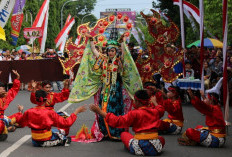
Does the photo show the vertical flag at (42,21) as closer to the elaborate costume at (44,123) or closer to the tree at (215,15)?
the tree at (215,15)

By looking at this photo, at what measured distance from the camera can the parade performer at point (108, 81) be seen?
9.65 meters

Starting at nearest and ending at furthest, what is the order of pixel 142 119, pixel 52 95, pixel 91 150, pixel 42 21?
1. pixel 142 119
2. pixel 91 150
3. pixel 52 95
4. pixel 42 21

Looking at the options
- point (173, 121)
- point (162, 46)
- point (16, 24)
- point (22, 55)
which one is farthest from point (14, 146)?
point (16, 24)

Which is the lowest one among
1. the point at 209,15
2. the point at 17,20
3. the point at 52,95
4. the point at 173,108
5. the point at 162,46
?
the point at 173,108

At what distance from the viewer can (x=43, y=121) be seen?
8453 millimetres

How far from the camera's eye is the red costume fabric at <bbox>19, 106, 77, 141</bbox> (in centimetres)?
846

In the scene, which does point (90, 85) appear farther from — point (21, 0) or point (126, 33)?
point (21, 0)

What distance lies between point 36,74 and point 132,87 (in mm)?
4295

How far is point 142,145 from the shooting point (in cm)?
802

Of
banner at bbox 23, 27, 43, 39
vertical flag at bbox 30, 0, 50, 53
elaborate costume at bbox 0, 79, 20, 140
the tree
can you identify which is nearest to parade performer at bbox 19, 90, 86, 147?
elaborate costume at bbox 0, 79, 20, 140

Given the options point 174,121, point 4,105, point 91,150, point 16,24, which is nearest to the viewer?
point 91,150

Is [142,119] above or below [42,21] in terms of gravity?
below

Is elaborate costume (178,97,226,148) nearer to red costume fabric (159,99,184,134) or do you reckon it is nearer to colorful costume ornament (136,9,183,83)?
red costume fabric (159,99,184,134)

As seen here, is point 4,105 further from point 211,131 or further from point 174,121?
point 211,131
